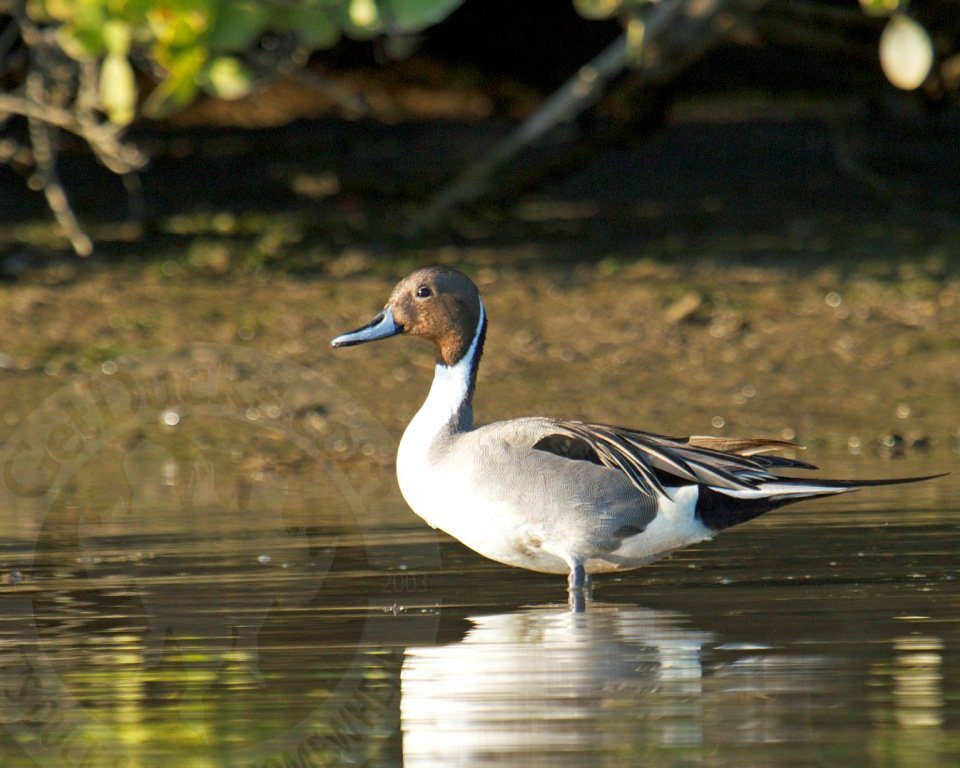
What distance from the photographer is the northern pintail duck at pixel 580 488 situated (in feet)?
20.9

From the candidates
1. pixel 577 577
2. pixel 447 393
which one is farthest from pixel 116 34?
pixel 577 577

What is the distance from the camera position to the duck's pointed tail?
6.46 m

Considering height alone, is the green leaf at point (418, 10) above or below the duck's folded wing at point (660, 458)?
above

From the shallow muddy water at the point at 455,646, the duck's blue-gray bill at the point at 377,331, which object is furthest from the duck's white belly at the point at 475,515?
the duck's blue-gray bill at the point at 377,331

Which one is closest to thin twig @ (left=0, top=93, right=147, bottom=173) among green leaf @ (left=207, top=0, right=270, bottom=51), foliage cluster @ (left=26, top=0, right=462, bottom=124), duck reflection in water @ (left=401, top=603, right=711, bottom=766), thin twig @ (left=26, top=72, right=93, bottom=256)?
thin twig @ (left=26, top=72, right=93, bottom=256)

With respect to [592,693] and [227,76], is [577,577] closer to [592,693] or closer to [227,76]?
[592,693]

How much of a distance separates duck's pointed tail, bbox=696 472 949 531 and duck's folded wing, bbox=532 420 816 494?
3 cm

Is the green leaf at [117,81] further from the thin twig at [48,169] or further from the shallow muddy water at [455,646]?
the thin twig at [48,169]

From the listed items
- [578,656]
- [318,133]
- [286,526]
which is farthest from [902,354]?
[318,133]

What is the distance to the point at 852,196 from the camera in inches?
594

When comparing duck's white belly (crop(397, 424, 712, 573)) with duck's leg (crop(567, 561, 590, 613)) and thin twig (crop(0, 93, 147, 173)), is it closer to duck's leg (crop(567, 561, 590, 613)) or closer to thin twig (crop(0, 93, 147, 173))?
duck's leg (crop(567, 561, 590, 613))

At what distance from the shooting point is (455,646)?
5418 millimetres

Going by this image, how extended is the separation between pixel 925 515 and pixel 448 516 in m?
2.28

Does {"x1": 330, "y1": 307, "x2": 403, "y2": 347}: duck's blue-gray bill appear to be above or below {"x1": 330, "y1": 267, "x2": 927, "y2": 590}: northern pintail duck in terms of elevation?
above
